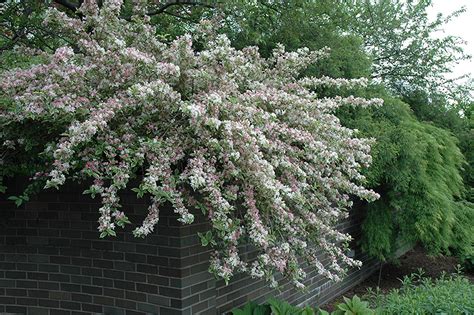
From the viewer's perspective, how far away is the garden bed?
6.84 meters

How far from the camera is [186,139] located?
3414 mm

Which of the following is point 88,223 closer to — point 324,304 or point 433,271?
point 324,304

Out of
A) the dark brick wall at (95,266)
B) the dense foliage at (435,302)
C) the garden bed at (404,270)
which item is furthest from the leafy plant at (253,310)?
the garden bed at (404,270)

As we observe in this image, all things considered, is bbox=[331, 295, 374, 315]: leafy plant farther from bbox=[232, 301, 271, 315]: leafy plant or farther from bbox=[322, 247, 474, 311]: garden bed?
bbox=[322, 247, 474, 311]: garden bed

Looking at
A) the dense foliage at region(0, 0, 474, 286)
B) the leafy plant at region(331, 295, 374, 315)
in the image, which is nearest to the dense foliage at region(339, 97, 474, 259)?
the dense foliage at region(0, 0, 474, 286)

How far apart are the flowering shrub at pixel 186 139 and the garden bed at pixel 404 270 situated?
2671 mm

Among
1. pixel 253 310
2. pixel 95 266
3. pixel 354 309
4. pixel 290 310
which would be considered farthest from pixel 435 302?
pixel 95 266

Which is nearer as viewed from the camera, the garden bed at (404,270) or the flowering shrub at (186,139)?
the flowering shrub at (186,139)

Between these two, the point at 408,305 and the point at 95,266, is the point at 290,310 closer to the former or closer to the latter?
the point at 408,305

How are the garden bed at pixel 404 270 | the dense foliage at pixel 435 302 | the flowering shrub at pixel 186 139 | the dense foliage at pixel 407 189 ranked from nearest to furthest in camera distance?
the flowering shrub at pixel 186 139 → the dense foliage at pixel 435 302 → the dense foliage at pixel 407 189 → the garden bed at pixel 404 270

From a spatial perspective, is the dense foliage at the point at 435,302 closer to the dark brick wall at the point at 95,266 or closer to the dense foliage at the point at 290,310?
the dense foliage at the point at 290,310

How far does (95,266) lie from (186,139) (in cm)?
138

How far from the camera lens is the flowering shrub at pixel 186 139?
10.4 ft

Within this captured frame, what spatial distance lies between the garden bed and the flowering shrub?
2671mm
